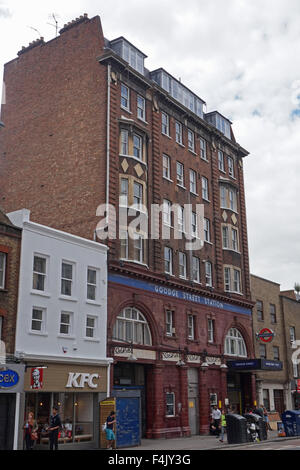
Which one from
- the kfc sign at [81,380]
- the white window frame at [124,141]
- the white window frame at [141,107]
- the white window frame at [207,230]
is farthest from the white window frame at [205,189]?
the kfc sign at [81,380]

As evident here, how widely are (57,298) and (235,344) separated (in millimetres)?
20958

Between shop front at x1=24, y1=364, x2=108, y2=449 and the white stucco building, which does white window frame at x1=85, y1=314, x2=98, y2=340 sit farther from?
shop front at x1=24, y1=364, x2=108, y2=449

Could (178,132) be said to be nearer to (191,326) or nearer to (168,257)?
(168,257)

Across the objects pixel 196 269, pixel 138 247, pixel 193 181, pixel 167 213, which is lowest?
pixel 196 269

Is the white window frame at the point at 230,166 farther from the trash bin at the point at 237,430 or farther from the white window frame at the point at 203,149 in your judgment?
the trash bin at the point at 237,430

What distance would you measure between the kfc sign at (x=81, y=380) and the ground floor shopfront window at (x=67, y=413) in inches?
22.9

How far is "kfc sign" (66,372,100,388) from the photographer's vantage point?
95.8ft

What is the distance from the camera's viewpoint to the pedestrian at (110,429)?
2702 centimetres

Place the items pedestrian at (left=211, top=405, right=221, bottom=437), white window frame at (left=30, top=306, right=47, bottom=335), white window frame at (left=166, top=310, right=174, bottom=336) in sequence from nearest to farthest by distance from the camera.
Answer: white window frame at (left=30, top=306, right=47, bottom=335) → pedestrian at (left=211, top=405, right=221, bottom=437) → white window frame at (left=166, top=310, right=174, bottom=336)

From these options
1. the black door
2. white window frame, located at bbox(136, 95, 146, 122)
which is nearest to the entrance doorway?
the black door

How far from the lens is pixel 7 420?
25.7 m

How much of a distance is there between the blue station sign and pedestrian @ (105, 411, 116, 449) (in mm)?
5005

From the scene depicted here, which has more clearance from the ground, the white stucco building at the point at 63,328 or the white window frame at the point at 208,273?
the white window frame at the point at 208,273

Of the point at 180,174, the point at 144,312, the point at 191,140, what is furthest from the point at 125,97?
the point at 144,312
